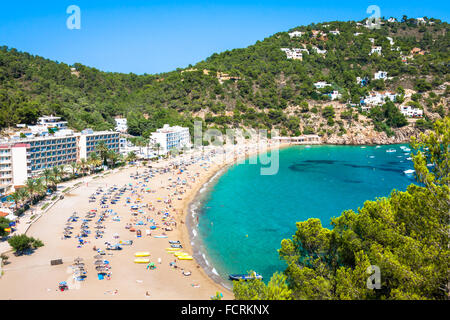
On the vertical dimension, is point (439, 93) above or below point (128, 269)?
above

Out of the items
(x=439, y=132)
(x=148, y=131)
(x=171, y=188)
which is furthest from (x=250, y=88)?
(x=439, y=132)

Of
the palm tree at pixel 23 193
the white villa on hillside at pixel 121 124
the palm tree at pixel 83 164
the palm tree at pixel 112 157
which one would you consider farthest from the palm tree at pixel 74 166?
the white villa on hillside at pixel 121 124

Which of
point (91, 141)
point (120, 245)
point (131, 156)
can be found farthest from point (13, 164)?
point (120, 245)

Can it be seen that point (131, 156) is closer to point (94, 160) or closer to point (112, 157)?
point (112, 157)

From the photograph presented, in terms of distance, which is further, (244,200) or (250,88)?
(250,88)

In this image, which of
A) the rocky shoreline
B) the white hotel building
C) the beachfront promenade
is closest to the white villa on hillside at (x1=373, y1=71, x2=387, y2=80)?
the rocky shoreline

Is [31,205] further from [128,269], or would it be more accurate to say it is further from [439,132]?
[439,132]

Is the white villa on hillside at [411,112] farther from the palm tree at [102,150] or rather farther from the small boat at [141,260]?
the small boat at [141,260]
